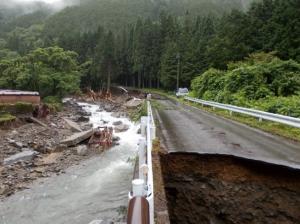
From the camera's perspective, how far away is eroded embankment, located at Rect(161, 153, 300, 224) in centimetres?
611

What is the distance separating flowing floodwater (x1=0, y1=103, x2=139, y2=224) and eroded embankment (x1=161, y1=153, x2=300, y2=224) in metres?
3.11

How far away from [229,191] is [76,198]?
710 centimetres

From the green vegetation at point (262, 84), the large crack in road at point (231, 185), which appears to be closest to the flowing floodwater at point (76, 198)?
the large crack in road at point (231, 185)

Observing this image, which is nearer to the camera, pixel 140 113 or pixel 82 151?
pixel 82 151

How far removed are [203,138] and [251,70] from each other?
13.3 meters

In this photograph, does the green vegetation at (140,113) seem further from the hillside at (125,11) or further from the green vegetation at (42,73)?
the hillside at (125,11)

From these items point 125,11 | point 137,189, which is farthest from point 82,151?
point 125,11

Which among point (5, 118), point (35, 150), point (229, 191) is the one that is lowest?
point (35, 150)

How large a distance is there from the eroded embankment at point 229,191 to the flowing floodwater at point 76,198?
3107 millimetres

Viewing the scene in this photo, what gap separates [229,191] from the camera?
640 cm

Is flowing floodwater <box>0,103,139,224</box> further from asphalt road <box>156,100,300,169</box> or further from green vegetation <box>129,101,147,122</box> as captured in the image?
green vegetation <box>129,101,147,122</box>

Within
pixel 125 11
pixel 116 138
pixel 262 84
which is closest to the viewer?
pixel 262 84

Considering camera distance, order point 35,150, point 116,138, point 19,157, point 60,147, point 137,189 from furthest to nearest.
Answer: point 116,138, point 60,147, point 35,150, point 19,157, point 137,189

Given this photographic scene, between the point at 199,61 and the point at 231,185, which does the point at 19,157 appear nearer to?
the point at 231,185
